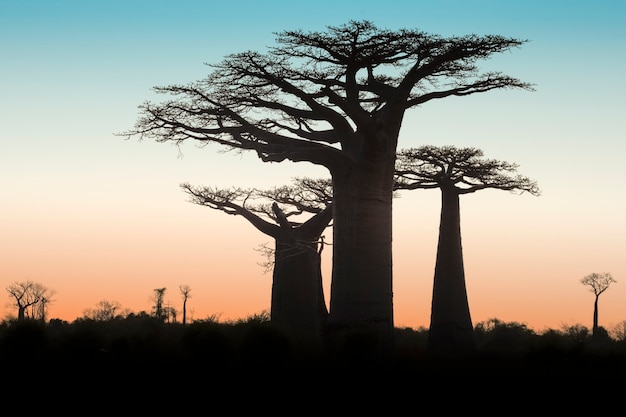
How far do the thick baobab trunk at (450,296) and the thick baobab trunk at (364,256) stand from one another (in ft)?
18.1

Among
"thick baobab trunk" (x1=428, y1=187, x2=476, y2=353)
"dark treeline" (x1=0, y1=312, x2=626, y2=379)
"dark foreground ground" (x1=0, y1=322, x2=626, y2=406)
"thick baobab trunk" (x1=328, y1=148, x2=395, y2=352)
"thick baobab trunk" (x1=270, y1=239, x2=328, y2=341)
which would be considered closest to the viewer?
"dark foreground ground" (x1=0, y1=322, x2=626, y2=406)

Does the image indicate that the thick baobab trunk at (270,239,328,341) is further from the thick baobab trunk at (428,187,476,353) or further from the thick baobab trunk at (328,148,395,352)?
the thick baobab trunk at (328,148,395,352)

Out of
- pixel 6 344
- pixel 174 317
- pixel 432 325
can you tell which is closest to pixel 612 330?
pixel 432 325

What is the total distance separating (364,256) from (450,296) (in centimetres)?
622

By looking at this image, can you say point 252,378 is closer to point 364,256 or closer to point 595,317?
point 364,256

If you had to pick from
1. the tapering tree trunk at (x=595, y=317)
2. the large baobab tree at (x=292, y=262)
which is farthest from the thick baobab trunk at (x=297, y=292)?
the tapering tree trunk at (x=595, y=317)

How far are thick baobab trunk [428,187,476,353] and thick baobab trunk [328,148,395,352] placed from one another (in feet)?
→ 18.1

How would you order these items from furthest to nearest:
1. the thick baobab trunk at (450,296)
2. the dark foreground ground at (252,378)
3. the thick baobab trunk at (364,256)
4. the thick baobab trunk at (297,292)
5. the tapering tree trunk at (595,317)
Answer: the tapering tree trunk at (595,317) → the thick baobab trunk at (297,292) → the thick baobab trunk at (450,296) → the thick baobab trunk at (364,256) → the dark foreground ground at (252,378)

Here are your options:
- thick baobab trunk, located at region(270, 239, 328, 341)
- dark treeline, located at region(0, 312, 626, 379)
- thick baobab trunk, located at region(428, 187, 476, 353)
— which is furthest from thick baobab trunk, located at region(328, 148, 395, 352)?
thick baobab trunk, located at region(270, 239, 328, 341)

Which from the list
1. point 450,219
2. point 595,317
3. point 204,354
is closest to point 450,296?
point 450,219

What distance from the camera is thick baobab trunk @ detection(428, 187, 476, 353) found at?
1909cm

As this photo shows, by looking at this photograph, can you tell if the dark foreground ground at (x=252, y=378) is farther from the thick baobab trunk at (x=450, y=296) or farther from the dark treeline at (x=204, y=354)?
the thick baobab trunk at (x=450, y=296)

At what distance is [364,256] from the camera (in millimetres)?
13484

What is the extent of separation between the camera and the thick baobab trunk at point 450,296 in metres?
19.1
